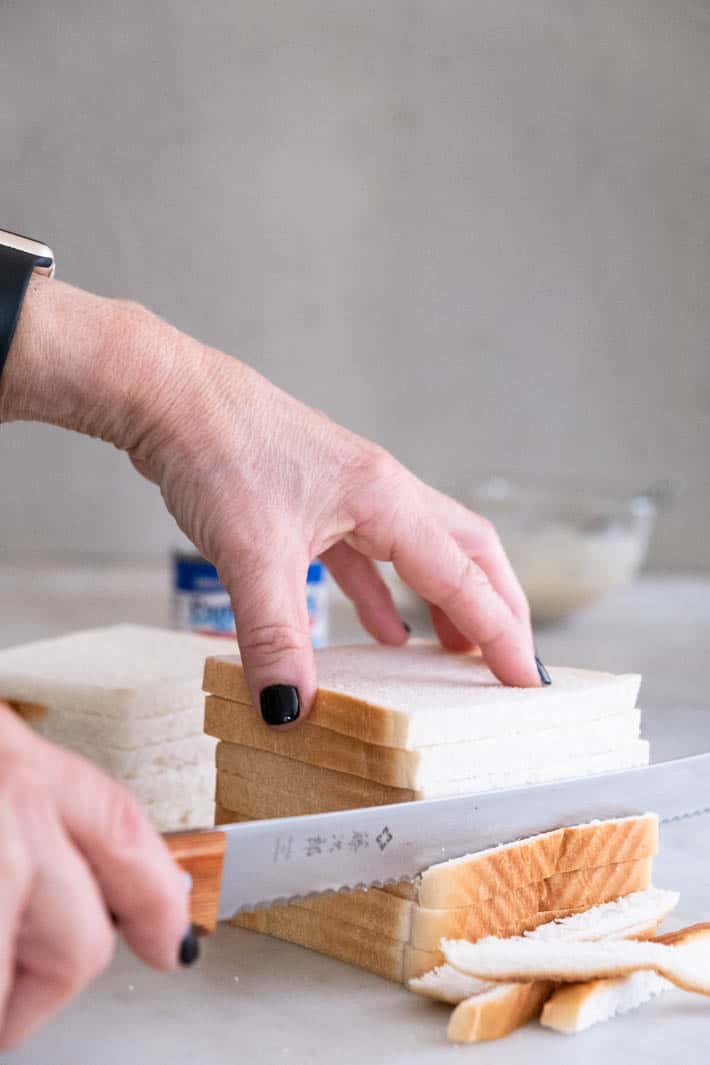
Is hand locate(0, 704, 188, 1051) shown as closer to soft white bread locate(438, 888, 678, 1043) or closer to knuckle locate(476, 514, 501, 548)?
soft white bread locate(438, 888, 678, 1043)

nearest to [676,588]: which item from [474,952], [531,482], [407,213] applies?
[531,482]

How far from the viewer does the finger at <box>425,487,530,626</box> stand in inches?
51.0

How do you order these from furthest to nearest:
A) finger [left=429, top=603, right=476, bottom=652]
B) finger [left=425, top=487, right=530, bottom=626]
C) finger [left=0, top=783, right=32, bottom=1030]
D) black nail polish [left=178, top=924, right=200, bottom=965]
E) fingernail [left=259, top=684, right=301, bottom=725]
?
finger [left=429, top=603, right=476, bottom=652]
finger [left=425, top=487, right=530, bottom=626]
fingernail [left=259, top=684, right=301, bottom=725]
black nail polish [left=178, top=924, right=200, bottom=965]
finger [left=0, top=783, right=32, bottom=1030]

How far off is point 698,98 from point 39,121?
1.73m

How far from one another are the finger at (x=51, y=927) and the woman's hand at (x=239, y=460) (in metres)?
0.45

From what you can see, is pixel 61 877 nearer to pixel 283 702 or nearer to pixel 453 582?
pixel 283 702

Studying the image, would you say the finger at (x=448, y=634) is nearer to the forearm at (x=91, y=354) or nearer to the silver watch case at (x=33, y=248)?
the forearm at (x=91, y=354)

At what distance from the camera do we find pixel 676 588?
3160mm

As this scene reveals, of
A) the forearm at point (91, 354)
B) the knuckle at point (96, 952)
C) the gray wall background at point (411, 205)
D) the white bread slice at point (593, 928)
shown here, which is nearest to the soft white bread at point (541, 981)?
the white bread slice at point (593, 928)

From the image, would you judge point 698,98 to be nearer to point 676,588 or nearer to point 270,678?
point 676,588

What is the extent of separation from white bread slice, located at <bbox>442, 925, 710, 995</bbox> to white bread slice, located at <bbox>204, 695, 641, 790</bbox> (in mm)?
143

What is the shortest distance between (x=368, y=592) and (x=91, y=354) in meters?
0.46

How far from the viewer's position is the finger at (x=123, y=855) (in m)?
0.68

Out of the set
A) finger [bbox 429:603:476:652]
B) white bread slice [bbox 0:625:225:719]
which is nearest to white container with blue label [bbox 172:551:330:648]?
white bread slice [bbox 0:625:225:719]
